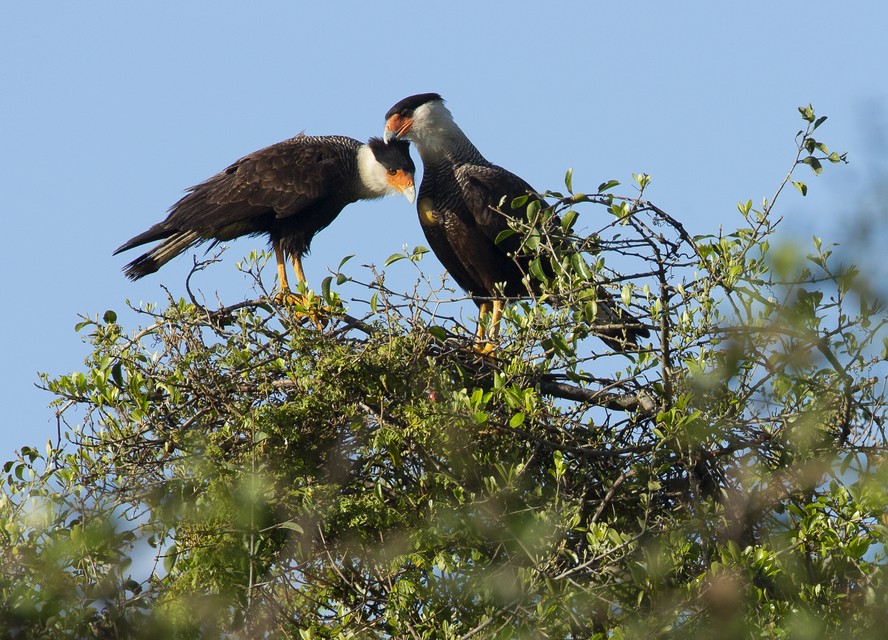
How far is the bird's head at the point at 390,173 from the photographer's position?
21.9ft

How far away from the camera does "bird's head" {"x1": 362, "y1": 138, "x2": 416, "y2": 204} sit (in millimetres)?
6664

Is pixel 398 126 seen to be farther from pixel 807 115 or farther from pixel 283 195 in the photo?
pixel 807 115

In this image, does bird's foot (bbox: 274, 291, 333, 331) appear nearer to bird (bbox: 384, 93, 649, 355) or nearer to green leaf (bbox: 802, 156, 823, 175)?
bird (bbox: 384, 93, 649, 355)

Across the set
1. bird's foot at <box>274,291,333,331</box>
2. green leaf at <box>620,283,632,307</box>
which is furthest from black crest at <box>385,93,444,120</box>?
green leaf at <box>620,283,632,307</box>

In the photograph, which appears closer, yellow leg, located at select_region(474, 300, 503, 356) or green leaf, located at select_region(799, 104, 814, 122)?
green leaf, located at select_region(799, 104, 814, 122)

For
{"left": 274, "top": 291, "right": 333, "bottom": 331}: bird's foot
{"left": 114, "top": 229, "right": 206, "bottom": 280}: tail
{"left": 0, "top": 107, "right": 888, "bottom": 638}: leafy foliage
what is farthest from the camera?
{"left": 114, "top": 229, "right": 206, "bottom": 280}: tail

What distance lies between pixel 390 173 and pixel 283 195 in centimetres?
72

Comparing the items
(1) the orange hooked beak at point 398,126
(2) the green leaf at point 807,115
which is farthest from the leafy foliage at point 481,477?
(1) the orange hooked beak at point 398,126

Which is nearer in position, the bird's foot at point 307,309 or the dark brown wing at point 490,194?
the bird's foot at point 307,309

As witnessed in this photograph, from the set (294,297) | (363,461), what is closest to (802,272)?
(363,461)

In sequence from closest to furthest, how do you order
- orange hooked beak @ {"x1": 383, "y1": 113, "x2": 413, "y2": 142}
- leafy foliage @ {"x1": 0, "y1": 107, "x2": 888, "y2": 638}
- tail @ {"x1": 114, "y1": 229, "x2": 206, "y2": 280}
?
leafy foliage @ {"x1": 0, "y1": 107, "x2": 888, "y2": 638} → tail @ {"x1": 114, "y1": 229, "x2": 206, "y2": 280} → orange hooked beak @ {"x1": 383, "y1": 113, "x2": 413, "y2": 142}

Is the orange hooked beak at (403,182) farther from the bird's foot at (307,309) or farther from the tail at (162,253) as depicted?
the bird's foot at (307,309)

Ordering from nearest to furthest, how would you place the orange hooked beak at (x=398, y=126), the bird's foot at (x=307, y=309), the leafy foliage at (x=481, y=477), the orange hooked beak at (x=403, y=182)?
1. the leafy foliage at (x=481, y=477)
2. the bird's foot at (x=307, y=309)
3. the orange hooked beak at (x=403, y=182)
4. the orange hooked beak at (x=398, y=126)

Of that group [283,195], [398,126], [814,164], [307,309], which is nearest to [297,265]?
[283,195]
